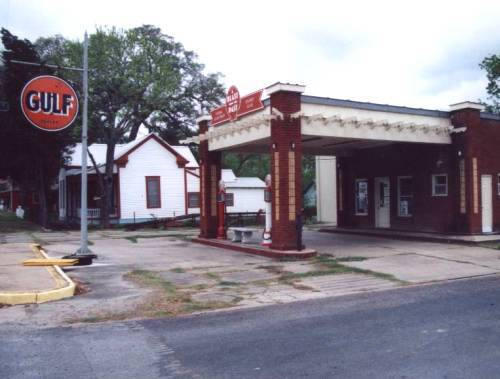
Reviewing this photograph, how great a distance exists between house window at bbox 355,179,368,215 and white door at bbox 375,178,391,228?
604mm

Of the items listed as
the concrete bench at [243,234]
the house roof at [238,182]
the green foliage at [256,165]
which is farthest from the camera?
the green foliage at [256,165]

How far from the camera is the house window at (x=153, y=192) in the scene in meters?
33.1

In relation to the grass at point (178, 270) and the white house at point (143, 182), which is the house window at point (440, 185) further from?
the white house at point (143, 182)

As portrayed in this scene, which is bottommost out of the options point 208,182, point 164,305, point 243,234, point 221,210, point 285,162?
point 164,305

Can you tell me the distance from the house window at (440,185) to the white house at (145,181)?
18.5 metres

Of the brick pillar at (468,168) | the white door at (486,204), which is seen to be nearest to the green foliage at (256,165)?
the white door at (486,204)

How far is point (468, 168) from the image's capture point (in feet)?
58.5

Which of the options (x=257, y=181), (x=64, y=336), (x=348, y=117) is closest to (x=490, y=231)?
(x=348, y=117)

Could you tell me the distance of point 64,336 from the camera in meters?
6.85

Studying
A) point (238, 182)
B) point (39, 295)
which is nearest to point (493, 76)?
point (238, 182)

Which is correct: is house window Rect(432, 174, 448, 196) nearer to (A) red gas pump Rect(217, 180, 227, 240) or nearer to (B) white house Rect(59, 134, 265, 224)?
(A) red gas pump Rect(217, 180, 227, 240)

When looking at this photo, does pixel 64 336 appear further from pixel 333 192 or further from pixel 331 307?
pixel 333 192

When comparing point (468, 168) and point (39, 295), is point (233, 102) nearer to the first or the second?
point (468, 168)

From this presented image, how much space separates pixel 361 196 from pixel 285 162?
930cm
